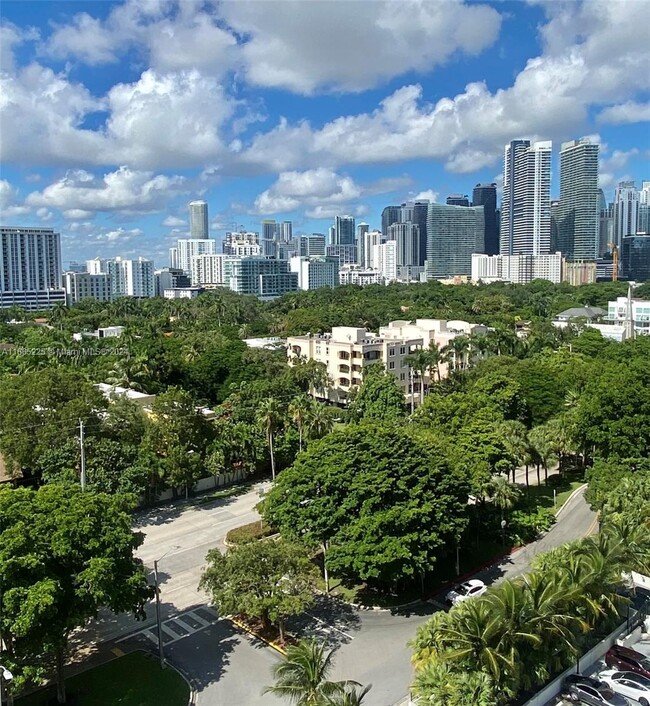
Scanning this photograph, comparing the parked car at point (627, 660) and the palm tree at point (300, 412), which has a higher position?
the palm tree at point (300, 412)

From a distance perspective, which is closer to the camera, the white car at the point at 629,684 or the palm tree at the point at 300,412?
the white car at the point at 629,684

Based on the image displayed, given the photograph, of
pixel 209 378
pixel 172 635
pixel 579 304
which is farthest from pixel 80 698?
pixel 579 304

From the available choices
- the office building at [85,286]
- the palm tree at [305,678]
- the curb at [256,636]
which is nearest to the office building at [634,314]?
the curb at [256,636]

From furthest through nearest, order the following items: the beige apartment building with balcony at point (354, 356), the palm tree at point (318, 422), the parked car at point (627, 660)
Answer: the beige apartment building with balcony at point (354, 356)
the palm tree at point (318, 422)
the parked car at point (627, 660)

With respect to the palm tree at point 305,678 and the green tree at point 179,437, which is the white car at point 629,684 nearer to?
the palm tree at point 305,678

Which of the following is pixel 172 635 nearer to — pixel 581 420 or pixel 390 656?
pixel 390 656

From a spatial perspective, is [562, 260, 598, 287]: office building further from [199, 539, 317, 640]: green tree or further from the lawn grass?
the lawn grass

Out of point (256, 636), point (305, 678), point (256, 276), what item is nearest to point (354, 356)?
point (256, 636)
